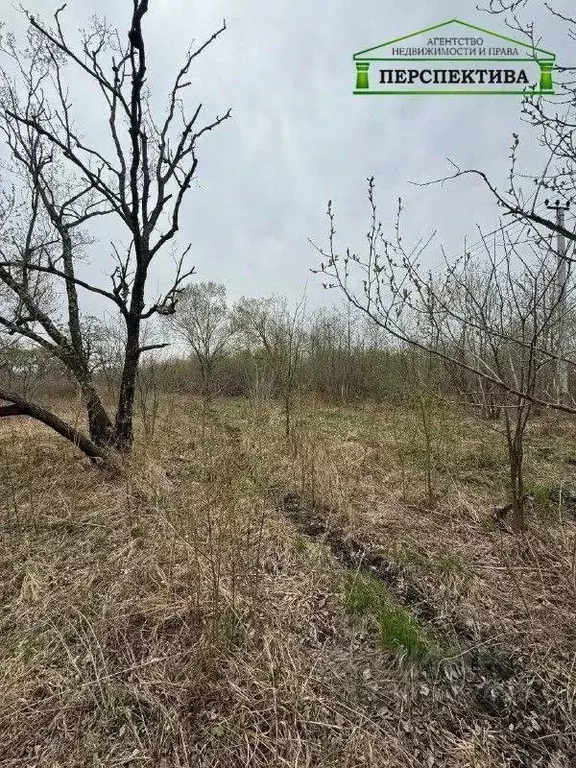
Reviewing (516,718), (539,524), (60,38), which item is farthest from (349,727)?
(60,38)

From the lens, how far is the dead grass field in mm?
1595

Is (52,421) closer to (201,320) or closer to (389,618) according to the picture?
(389,618)

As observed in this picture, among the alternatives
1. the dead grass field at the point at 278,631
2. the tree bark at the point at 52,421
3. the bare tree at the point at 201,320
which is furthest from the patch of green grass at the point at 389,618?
the bare tree at the point at 201,320

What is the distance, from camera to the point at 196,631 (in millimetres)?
2084

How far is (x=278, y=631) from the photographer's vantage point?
2100 mm

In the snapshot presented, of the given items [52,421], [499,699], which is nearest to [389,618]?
[499,699]

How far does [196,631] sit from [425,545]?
197 cm

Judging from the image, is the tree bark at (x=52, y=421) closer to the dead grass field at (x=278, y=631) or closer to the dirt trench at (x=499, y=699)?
the dead grass field at (x=278, y=631)

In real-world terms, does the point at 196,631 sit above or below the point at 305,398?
below

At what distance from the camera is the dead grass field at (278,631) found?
159 cm

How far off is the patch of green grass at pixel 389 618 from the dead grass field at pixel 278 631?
1cm

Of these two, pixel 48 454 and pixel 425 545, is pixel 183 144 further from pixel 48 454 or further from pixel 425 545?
pixel 425 545

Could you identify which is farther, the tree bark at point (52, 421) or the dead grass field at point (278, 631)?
the tree bark at point (52, 421)

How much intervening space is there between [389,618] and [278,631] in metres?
0.66
